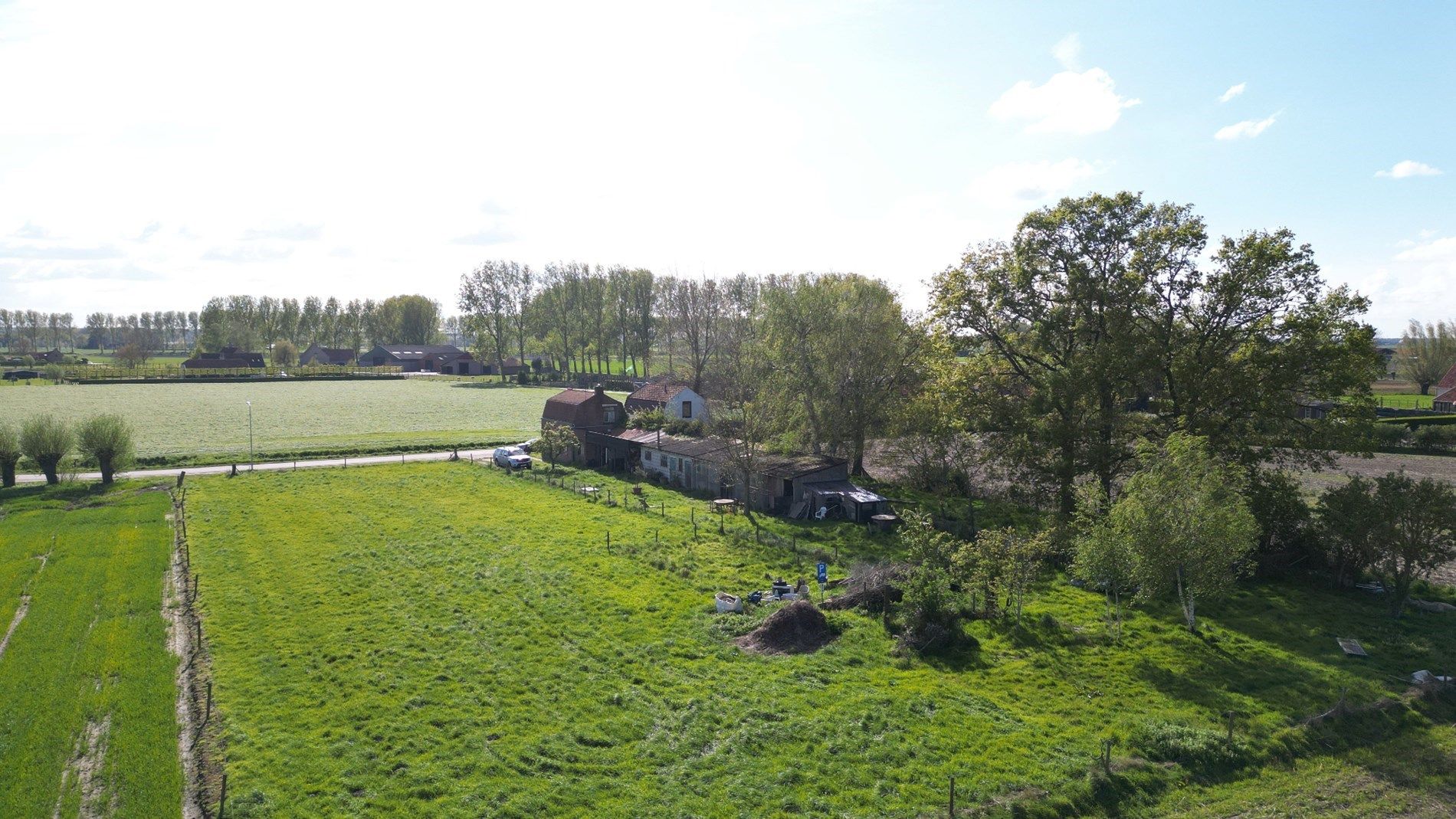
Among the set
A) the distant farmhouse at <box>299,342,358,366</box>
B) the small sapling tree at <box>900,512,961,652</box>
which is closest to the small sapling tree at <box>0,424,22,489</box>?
the small sapling tree at <box>900,512,961,652</box>

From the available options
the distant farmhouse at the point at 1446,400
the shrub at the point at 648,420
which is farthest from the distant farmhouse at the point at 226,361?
the distant farmhouse at the point at 1446,400

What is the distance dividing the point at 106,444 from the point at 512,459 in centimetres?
2366

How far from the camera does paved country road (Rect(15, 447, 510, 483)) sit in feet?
165

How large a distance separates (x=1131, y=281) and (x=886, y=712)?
933 inches

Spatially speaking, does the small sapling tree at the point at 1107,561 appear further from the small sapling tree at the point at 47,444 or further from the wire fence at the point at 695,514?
the small sapling tree at the point at 47,444

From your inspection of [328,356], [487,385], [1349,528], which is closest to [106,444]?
[1349,528]

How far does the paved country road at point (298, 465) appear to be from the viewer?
50.4 metres

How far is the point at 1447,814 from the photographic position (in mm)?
15422

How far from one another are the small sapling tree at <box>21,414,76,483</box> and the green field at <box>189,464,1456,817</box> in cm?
2404

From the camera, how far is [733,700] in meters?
19.7

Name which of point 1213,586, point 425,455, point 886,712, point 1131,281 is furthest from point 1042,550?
point 425,455

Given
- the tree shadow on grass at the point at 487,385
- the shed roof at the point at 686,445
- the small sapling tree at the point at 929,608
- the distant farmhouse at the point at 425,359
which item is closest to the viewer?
the small sapling tree at the point at 929,608

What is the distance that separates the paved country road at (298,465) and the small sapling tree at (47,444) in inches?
63.1

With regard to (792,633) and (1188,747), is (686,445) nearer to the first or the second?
(792,633)
